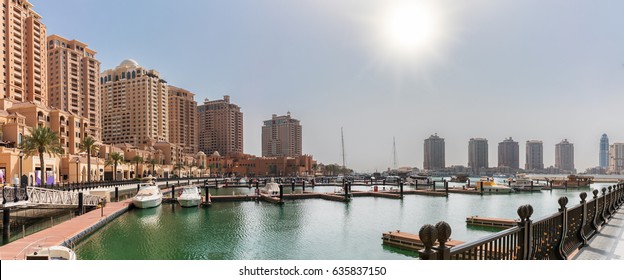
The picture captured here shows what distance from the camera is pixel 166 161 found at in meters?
89.4

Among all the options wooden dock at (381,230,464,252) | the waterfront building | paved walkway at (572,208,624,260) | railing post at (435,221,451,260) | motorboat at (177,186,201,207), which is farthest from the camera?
motorboat at (177,186,201,207)

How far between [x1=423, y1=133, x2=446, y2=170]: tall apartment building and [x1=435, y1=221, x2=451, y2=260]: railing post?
187 metres

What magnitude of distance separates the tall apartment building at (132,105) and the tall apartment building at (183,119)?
32.7 ft

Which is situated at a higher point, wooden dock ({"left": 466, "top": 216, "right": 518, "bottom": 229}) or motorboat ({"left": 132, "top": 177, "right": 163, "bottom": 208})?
motorboat ({"left": 132, "top": 177, "right": 163, "bottom": 208})

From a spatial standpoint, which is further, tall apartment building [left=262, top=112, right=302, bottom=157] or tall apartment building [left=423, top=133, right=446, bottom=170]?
tall apartment building [left=423, top=133, right=446, bottom=170]

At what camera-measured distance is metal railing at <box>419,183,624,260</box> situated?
3.59m

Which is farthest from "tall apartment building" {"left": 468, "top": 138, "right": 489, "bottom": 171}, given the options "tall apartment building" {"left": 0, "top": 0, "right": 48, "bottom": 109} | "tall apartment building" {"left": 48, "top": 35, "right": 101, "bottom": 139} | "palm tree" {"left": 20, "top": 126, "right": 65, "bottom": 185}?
"palm tree" {"left": 20, "top": 126, "right": 65, "bottom": 185}

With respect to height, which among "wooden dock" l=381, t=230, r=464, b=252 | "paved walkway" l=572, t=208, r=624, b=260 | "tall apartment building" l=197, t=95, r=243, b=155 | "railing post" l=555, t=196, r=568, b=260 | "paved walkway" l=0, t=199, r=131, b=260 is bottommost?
"wooden dock" l=381, t=230, r=464, b=252

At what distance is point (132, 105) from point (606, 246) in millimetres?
112830

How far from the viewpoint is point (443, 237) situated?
3.42 meters

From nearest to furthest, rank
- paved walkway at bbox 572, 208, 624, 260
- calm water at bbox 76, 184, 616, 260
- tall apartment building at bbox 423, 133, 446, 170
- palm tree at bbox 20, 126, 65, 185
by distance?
paved walkway at bbox 572, 208, 624, 260 → calm water at bbox 76, 184, 616, 260 → palm tree at bbox 20, 126, 65, 185 → tall apartment building at bbox 423, 133, 446, 170

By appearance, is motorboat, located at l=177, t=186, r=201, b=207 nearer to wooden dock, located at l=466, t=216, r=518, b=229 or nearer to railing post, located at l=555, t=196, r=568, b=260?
wooden dock, located at l=466, t=216, r=518, b=229
